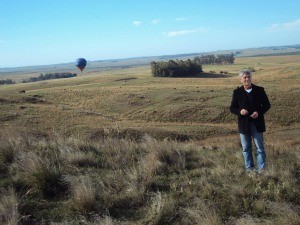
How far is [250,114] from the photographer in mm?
7234

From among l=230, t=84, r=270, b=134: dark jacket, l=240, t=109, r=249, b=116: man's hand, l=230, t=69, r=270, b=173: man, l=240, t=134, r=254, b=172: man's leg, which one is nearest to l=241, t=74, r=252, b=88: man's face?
l=230, t=69, r=270, b=173: man

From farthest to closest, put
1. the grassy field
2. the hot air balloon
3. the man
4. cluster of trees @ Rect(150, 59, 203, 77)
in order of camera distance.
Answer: cluster of trees @ Rect(150, 59, 203, 77), the hot air balloon, the man, the grassy field

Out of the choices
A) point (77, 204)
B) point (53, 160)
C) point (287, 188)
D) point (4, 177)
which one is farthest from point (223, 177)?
point (4, 177)

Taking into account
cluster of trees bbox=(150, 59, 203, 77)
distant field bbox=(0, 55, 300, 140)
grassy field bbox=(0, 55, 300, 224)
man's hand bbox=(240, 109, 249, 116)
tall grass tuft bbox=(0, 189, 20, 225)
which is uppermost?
man's hand bbox=(240, 109, 249, 116)

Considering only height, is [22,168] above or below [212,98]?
above

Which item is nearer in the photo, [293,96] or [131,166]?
[131,166]

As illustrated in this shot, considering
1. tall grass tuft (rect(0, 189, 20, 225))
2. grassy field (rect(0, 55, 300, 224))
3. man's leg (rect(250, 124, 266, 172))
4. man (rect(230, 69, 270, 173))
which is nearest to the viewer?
tall grass tuft (rect(0, 189, 20, 225))

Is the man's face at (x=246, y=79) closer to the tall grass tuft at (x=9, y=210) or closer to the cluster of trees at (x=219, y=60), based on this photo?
the tall grass tuft at (x=9, y=210)

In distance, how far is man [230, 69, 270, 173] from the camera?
7.19 metres

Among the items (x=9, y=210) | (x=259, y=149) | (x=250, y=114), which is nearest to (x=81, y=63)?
(x=250, y=114)

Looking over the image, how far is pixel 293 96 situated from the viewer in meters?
44.7

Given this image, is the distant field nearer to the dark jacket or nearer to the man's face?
the dark jacket

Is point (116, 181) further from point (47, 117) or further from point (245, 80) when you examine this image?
point (47, 117)

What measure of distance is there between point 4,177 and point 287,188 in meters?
4.86
